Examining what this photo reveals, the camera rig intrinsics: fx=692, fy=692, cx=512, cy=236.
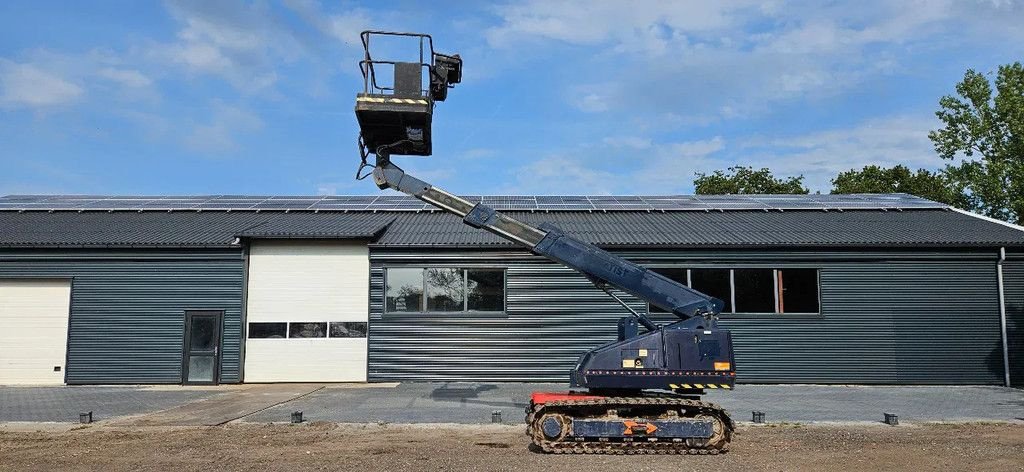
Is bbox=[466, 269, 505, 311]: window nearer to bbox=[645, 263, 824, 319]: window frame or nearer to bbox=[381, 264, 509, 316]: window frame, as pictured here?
bbox=[381, 264, 509, 316]: window frame

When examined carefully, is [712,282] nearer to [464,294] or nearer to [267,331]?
[464,294]

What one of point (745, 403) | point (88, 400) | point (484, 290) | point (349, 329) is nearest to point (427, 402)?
point (484, 290)

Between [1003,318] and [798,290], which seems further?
[798,290]

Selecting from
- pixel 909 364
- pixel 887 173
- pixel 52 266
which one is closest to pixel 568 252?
pixel 909 364

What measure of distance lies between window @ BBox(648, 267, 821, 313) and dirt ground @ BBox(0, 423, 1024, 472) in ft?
22.4

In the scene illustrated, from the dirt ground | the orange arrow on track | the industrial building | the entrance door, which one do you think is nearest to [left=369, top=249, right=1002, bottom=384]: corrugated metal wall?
the industrial building

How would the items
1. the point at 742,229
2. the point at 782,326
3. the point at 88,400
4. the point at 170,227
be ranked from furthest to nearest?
the point at 170,227 < the point at 742,229 < the point at 782,326 < the point at 88,400

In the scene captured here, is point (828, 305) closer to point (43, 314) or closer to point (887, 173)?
point (43, 314)

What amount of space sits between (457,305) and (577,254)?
8.86m

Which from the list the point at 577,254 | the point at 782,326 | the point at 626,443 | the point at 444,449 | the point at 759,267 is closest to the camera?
the point at 626,443

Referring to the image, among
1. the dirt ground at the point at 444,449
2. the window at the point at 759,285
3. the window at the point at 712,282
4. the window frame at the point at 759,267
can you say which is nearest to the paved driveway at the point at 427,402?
the dirt ground at the point at 444,449

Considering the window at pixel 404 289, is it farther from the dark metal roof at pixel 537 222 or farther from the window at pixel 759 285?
the window at pixel 759 285

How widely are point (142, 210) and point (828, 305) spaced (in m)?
21.5

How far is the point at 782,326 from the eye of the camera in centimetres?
1847
